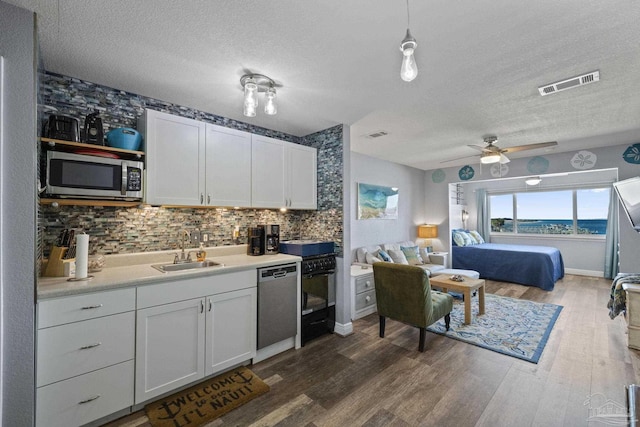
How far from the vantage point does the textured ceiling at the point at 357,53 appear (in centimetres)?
149

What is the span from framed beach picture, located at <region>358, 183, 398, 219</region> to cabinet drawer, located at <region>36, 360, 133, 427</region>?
382cm

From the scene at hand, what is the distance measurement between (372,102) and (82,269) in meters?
2.74

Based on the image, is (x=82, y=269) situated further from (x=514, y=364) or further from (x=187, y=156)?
(x=514, y=364)

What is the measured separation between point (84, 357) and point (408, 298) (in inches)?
107

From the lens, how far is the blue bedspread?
5.25m

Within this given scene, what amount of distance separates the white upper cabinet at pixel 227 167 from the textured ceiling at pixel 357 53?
0.31 meters

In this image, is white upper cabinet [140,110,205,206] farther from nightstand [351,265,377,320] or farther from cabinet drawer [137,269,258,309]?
nightstand [351,265,377,320]

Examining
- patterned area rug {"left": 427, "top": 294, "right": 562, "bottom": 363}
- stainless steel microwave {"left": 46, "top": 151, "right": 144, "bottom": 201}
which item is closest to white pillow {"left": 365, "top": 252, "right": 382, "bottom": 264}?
patterned area rug {"left": 427, "top": 294, "right": 562, "bottom": 363}

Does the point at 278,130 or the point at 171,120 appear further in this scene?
the point at 278,130

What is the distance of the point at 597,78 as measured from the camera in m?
2.22

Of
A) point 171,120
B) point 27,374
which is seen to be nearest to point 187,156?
point 171,120

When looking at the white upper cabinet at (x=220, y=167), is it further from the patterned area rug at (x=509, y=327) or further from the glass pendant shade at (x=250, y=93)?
the patterned area rug at (x=509, y=327)

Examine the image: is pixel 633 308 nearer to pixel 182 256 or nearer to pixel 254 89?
pixel 254 89

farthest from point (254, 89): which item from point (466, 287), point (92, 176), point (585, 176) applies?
point (585, 176)
